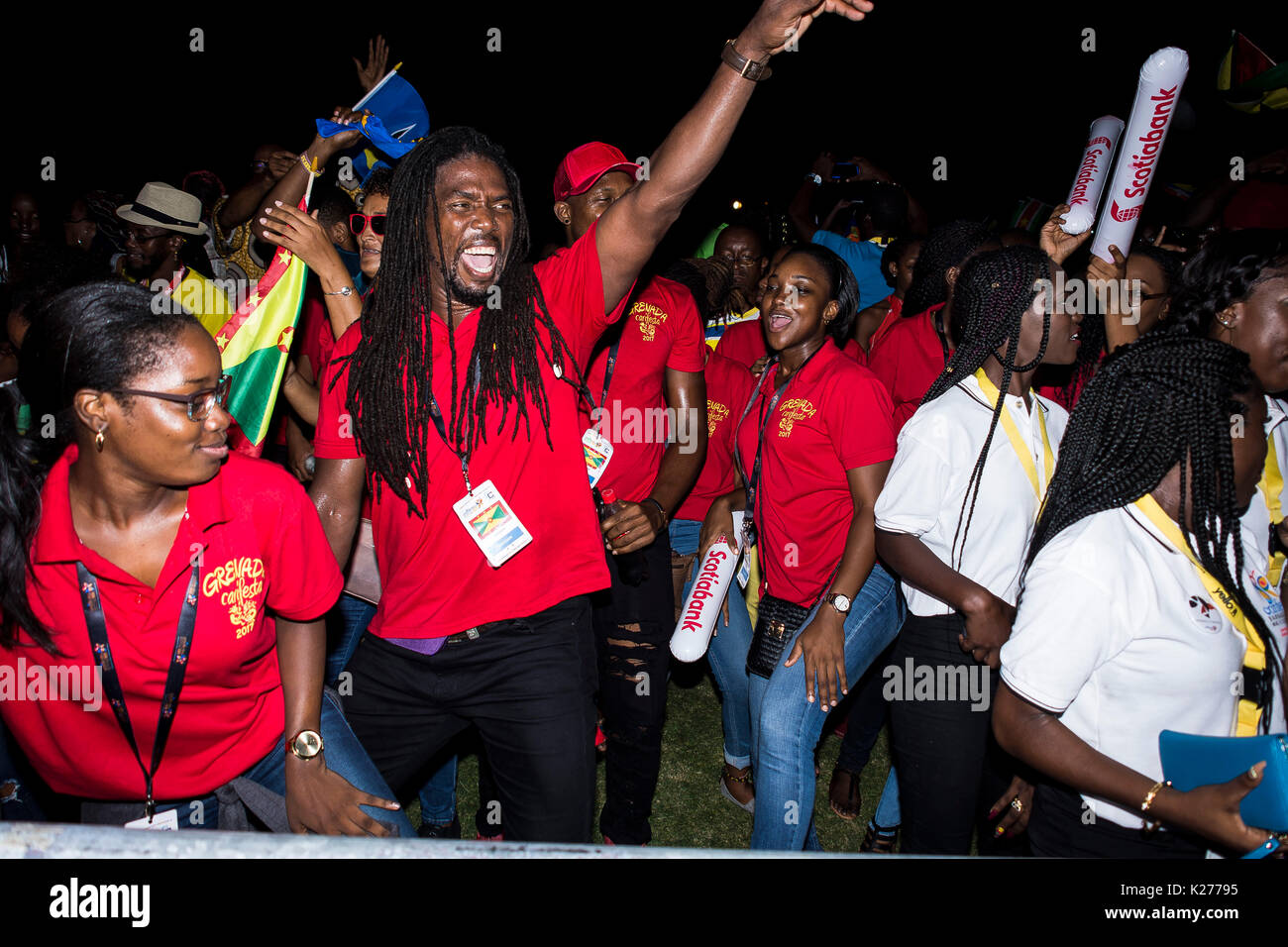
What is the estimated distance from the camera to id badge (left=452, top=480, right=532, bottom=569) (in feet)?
8.76

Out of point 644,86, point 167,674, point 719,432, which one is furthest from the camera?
point 644,86

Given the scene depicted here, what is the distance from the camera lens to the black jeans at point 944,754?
3.05 m

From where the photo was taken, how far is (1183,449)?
219cm

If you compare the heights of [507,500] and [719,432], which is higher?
[719,432]

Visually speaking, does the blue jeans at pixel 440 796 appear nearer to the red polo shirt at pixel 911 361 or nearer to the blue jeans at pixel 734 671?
the blue jeans at pixel 734 671

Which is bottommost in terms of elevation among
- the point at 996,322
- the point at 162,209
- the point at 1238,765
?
the point at 1238,765

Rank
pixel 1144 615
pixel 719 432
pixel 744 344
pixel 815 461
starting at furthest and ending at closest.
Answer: pixel 744 344, pixel 719 432, pixel 815 461, pixel 1144 615

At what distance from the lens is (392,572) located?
2861 millimetres

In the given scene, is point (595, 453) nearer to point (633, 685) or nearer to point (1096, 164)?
point (633, 685)

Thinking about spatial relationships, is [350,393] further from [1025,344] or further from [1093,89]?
[1093,89]

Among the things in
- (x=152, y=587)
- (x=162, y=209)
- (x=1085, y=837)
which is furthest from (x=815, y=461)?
(x=162, y=209)

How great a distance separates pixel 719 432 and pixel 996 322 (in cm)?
203

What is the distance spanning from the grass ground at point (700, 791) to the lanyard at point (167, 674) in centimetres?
214

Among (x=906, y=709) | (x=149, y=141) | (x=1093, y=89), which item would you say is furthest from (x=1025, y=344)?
(x=149, y=141)
